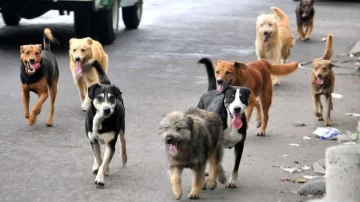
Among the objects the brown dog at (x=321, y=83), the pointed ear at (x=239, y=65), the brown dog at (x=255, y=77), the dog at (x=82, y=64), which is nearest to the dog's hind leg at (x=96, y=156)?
the brown dog at (x=255, y=77)

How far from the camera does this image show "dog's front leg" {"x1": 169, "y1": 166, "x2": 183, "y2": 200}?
7.29 meters

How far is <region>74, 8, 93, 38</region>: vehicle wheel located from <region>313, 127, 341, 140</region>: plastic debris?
7.86m

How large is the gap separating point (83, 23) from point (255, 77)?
7831mm

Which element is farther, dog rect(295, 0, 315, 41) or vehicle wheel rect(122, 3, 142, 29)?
vehicle wheel rect(122, 3, 142, 29)

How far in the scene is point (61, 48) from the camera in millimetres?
17375

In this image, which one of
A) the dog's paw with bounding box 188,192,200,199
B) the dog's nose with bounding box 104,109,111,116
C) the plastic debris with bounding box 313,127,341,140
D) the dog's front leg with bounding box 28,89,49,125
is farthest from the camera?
the dog's front leg with bounding box 28,89,49,125

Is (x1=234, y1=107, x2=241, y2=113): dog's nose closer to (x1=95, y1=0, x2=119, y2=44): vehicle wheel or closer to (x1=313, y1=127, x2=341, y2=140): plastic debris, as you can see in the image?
(x1=313, y1=127, x2=341, y2=140): plastic debris

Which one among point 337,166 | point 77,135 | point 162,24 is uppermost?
point 337,166

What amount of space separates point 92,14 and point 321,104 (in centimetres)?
737

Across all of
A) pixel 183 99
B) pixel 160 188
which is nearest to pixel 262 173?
pixel 160 188

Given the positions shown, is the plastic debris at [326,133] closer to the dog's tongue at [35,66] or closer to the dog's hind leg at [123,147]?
the dog's hind leg at [123,147]

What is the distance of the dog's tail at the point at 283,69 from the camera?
1053cm

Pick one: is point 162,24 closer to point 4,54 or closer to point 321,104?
point 4,54

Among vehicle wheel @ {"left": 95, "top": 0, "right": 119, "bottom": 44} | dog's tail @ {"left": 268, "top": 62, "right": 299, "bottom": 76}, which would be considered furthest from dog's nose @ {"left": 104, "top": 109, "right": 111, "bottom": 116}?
vehicle wheel @ {"left": 95, "top": 0, "right": 119, "bottom": 44}
